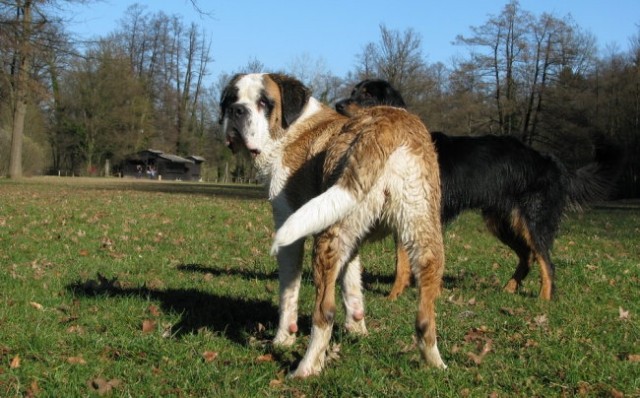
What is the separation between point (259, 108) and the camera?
4.99 metres

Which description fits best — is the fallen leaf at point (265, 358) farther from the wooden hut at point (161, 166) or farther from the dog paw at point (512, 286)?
the wooden hut at point (161, 166)

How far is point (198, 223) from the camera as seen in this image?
1245 cm

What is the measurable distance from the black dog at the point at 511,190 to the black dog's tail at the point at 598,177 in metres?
0.06

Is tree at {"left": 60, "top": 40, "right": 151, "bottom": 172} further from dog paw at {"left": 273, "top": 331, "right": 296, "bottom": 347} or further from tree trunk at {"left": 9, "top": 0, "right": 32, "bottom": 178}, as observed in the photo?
dog paw at {"left": 273, "top": 331, "right": 296, "bottom": 347}

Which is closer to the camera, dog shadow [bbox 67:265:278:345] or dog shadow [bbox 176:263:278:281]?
dog shadow [bbox 67:265:278:345]

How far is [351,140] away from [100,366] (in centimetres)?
223

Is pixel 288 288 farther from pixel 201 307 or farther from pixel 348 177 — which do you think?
pixel 348 177

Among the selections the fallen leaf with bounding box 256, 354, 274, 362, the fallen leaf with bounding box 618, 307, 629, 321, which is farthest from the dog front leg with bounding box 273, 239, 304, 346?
the fallen leaf with bounding box 618, 307, 629, 321

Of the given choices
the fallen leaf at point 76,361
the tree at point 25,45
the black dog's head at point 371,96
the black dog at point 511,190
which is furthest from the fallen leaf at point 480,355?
the tree at point 25,45

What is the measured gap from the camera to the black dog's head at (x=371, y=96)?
305 inches

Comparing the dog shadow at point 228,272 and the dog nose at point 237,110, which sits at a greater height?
the dog nose at point 237,110

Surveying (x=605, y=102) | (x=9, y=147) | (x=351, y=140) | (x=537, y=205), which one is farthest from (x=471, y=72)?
(x=351, y=140)

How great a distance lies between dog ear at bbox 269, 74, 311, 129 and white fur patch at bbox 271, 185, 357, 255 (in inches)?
64.8

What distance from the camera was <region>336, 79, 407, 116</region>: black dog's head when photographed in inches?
305
